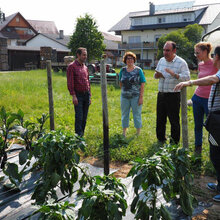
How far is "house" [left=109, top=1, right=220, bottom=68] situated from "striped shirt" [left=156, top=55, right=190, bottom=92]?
3442cm

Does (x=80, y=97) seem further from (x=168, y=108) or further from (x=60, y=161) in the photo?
(x=60, y=161)

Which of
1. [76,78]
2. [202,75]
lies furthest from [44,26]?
[202,75]

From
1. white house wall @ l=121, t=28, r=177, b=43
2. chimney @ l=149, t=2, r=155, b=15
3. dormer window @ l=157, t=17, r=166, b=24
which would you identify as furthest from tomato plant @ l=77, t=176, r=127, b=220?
chimney @ l=149, t=2, r=155, b=15

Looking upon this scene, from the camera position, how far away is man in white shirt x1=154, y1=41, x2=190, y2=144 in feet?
14.7

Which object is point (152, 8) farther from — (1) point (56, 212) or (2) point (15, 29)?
(1) point (56, 212)

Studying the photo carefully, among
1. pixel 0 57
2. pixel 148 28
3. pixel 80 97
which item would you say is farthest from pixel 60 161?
pixel 148 28

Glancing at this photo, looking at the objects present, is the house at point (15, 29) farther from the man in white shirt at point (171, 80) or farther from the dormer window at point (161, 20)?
A: the man in white shirt at point (171, 80)

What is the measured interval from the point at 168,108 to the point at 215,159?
162cm

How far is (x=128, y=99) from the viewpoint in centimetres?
535

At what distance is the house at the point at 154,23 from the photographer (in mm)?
38000

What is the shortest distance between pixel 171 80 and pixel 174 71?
0.15 meters

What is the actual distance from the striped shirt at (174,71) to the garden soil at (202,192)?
1.43m

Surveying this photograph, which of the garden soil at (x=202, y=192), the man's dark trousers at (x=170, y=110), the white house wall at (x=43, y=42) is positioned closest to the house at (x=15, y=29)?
the white house wall at (x=43, y=42)

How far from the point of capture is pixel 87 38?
2823 cm
